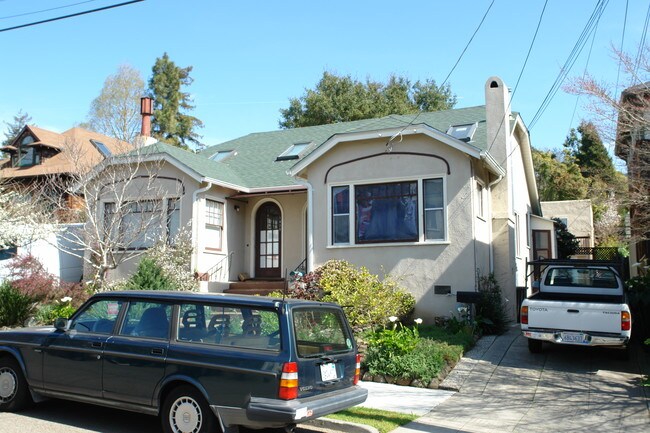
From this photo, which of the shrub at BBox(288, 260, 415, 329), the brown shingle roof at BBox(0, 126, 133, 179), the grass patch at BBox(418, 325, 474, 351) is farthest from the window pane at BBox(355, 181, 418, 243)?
the brown shingle roof at BBox(0, 126, 133, 179)

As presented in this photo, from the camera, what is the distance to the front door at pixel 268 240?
18453 millimetres

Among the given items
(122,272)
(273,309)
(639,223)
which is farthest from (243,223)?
(273,309)

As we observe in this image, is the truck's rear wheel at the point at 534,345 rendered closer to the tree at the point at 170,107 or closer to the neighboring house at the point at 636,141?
the neighboring house at the point at 636,141

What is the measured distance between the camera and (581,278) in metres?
12.0

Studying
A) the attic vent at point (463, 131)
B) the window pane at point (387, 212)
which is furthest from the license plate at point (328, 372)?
the attic vent at point (463, 131)

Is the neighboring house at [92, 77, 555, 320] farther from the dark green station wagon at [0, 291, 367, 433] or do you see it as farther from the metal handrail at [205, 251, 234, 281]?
the dark green station wagon at [0, 291, 367, 433]

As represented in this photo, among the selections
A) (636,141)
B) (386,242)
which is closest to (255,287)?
(386,242)

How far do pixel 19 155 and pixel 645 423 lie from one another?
28.4 metres

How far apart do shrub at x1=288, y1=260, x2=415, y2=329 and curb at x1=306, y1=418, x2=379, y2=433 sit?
4.86 meters

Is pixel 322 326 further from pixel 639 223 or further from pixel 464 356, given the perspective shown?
pixel 639 223

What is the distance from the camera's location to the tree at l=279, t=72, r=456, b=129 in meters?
36.2

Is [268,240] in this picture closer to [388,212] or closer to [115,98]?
[388,212]

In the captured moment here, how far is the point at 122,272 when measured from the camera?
56.5 ft

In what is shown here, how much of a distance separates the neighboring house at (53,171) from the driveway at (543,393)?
12.2 meters
